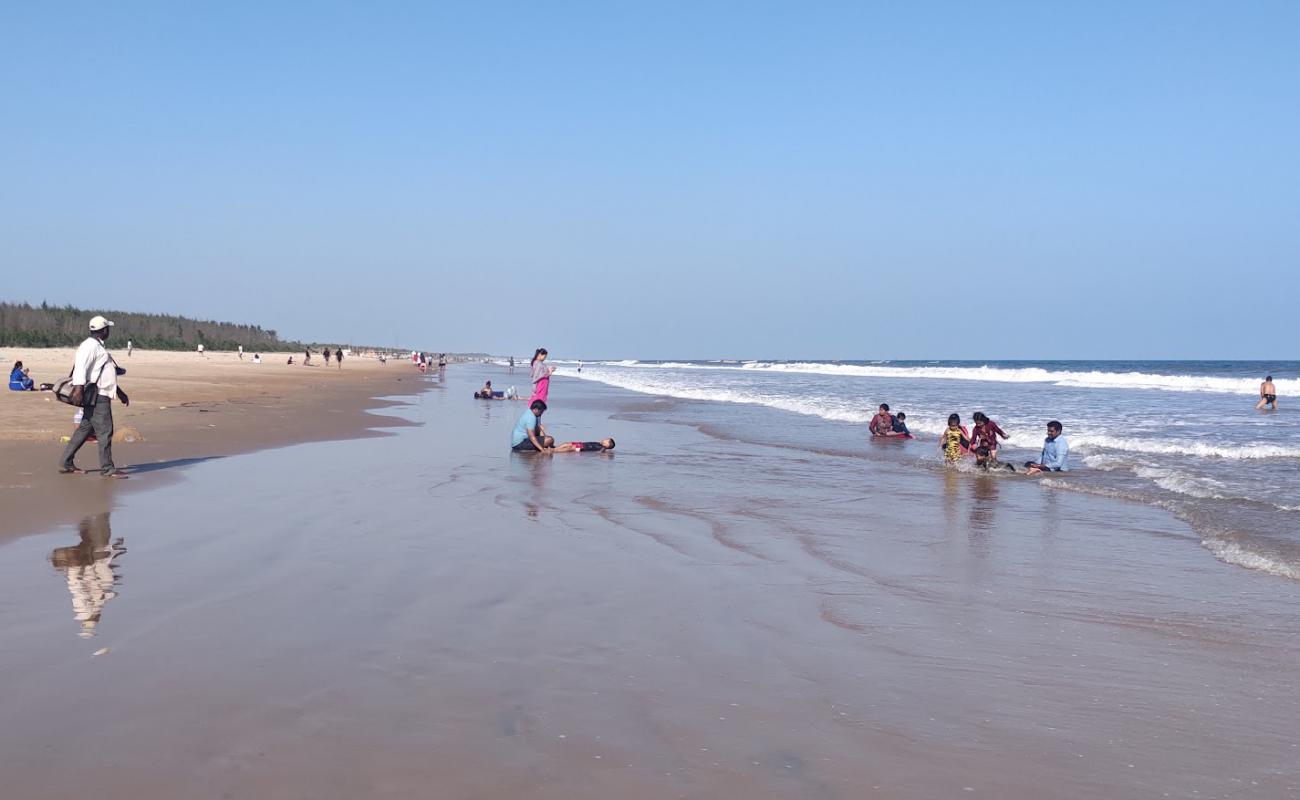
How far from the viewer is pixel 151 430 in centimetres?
1468

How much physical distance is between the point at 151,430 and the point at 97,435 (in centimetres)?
506

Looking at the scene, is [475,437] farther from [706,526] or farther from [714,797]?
[714,797]

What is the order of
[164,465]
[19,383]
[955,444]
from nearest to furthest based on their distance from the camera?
[164,465] < [955,444] < [19,383]

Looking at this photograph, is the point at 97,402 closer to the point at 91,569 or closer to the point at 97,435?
the point at 97,435

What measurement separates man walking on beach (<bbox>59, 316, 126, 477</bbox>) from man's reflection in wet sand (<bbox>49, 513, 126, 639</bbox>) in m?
3.00

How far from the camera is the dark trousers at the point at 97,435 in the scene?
32.6 feet

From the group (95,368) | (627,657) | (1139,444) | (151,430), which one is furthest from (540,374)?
(627,657)

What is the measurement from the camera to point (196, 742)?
3236mm

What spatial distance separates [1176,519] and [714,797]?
7957 millimetres

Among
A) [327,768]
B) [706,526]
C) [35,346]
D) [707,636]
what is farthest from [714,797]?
[35,346]

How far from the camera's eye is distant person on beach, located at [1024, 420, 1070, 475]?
12875 mm

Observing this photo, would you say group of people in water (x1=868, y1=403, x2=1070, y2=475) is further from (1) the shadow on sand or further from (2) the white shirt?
(2) the white shirt

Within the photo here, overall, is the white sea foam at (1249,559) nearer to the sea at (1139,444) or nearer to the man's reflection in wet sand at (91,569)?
the sea at (1139,444)

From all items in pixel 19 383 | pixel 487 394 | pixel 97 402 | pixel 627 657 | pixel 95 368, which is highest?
pixel 95 368
